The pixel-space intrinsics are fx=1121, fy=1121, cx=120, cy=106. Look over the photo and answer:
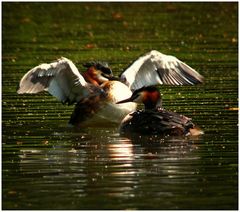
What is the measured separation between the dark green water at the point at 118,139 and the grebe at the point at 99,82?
0.29m

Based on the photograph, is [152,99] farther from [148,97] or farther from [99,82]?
[99,82]

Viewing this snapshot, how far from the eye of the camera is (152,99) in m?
14.8

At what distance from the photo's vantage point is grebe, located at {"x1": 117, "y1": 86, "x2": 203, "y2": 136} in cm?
1397

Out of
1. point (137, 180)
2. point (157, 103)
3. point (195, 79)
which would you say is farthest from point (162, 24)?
point (137, 180)

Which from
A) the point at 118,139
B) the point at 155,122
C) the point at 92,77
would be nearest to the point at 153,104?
the point at 155,122

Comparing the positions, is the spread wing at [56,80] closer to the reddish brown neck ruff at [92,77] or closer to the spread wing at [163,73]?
the reddish brown neck ruff at [92,77]

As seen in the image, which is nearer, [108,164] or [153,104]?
[108,164]

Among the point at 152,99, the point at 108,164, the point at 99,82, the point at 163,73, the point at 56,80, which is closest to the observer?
the point at 108,164

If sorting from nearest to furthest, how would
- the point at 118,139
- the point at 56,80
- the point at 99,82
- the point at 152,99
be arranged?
the point at 118,139
the point at 152,99
the point at 56,80
the point at 99,82

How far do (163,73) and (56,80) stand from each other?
177cm

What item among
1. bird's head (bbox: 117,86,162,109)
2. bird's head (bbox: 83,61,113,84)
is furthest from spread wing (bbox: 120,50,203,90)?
bird's head (bbox: 117,86,162,109)

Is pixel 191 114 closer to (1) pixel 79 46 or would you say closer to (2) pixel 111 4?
(1) pixel 79 46

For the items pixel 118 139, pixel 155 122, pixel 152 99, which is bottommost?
pixel 118 139

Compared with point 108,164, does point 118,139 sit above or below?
below
